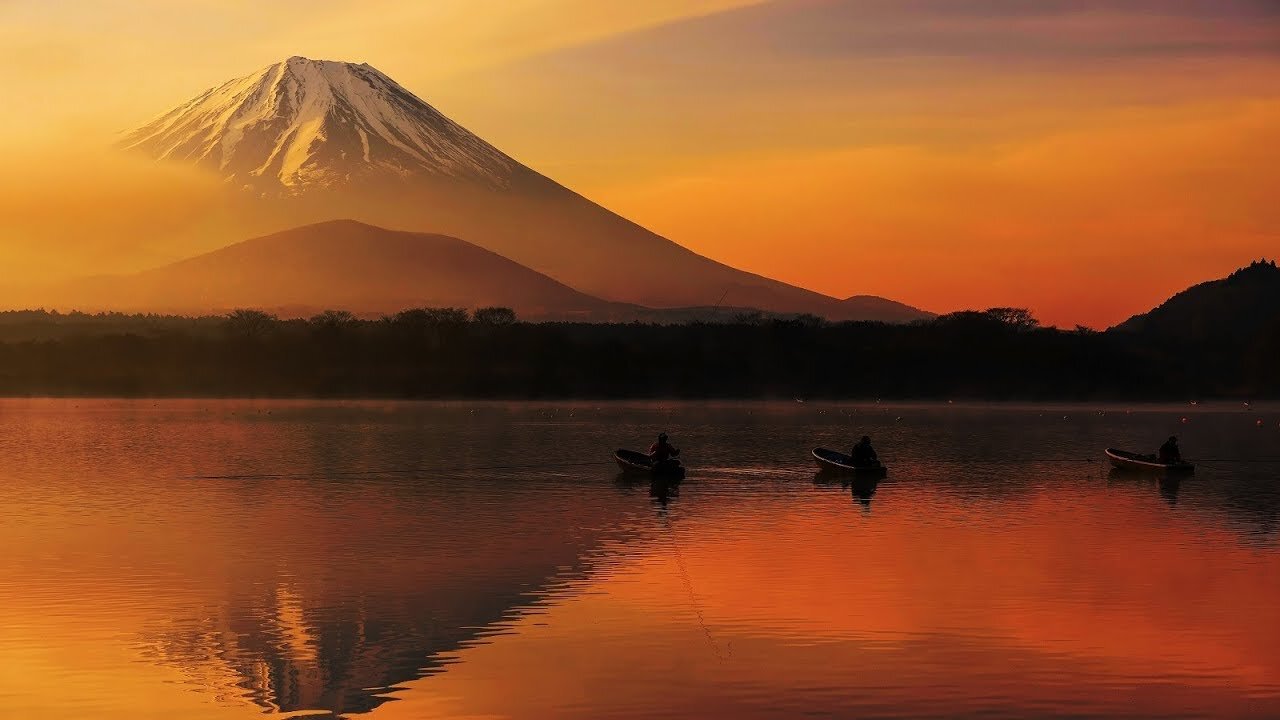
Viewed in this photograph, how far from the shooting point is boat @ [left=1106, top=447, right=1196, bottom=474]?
65.6m

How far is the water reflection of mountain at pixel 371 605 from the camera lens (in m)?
23.0

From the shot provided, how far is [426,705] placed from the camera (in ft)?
70.0

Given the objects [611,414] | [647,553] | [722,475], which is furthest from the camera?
[611,414]

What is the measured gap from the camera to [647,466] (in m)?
61.0

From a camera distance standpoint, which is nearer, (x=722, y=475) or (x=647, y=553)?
(x=647, y=553)

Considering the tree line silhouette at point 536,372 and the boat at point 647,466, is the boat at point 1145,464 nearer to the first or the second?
the boat at point 647,466

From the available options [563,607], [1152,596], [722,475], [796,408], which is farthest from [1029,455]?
[796,408]

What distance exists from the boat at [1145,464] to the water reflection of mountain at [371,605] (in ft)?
93.4

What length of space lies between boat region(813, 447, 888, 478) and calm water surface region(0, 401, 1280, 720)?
0.90 metres

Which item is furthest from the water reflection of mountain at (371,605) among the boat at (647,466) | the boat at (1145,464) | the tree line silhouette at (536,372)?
the tree line silhouette at (536,372)

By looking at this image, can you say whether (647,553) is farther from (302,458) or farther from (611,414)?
(611,414)

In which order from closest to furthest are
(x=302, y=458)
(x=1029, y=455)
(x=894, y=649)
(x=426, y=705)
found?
(x=426, y=705), (x=894, y=649), (x=302, y=458), (x=1029, y=455)

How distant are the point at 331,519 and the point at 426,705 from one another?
81.6 ft

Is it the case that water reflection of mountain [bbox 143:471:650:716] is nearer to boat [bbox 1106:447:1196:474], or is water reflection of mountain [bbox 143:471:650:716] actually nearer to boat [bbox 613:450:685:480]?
boat [bbox 613:450:685:480]
